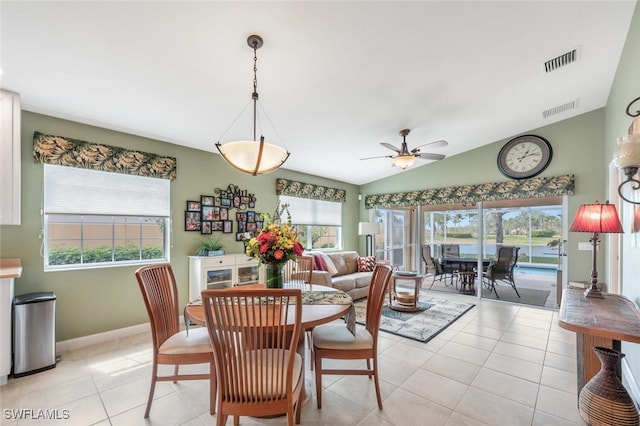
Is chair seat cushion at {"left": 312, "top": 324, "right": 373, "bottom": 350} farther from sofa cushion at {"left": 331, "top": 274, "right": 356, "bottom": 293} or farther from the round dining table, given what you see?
sofa cushion at {"left": 331, "top": 274, "right": 356, "bottom": 293}

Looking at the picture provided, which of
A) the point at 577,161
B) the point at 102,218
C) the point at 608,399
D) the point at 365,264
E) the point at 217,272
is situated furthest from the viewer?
the point at 365,264

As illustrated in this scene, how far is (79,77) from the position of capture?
2.56m

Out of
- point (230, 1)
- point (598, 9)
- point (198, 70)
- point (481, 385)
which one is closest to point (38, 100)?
point (198, 70)

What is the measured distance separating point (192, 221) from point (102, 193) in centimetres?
114

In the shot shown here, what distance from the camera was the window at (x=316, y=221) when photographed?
5.95 m

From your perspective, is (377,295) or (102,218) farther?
(102,218)

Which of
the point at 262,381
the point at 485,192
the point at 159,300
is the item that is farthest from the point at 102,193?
the point at 485,192

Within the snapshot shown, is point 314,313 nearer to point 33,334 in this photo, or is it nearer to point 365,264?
point 33,334

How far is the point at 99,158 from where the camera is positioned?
3.39 meters

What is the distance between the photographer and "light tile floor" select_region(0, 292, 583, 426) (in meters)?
2.09

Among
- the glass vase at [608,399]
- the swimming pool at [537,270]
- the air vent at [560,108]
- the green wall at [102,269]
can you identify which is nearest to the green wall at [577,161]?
the air vent at [560,108]

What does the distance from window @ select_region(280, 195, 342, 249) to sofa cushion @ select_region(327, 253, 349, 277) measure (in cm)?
86

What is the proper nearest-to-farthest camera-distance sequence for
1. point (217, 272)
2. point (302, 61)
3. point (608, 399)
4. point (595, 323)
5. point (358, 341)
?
point (608, 399), point (595, 323), point (358, 341), point (302, 61), point (217, 272)

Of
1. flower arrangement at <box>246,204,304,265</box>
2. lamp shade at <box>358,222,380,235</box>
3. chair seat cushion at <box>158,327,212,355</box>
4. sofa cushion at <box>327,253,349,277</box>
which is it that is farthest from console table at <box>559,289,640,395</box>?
lamp shade at <box>358,222,380,235</box>
